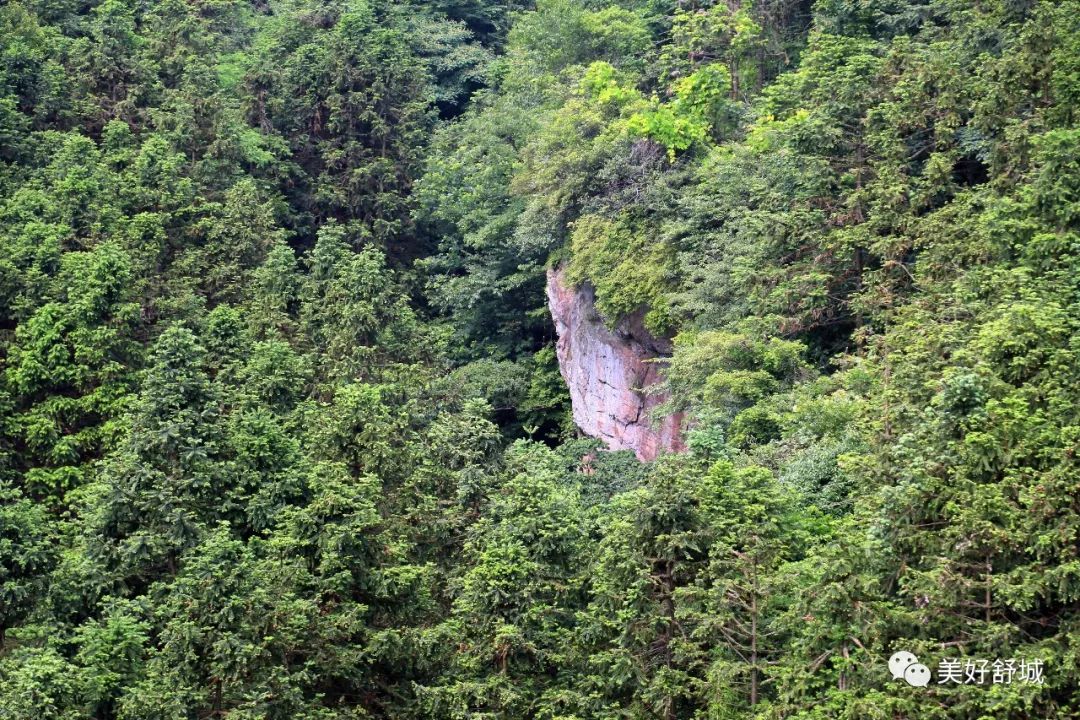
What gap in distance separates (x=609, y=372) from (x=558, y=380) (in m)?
3.43

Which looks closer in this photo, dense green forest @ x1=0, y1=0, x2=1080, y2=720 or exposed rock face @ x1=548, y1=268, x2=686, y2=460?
dense green forest @ x1=0, y1=0, x2=1080, y2=720

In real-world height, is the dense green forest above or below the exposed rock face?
above

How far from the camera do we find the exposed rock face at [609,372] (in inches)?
976

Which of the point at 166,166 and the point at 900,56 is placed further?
the point at 166,166

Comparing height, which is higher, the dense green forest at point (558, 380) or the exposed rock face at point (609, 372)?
the dense green forest at point (558, 380)

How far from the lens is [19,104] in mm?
29703

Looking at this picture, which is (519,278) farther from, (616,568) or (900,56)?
(616,568)

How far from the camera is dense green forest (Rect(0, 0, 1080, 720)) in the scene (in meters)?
12.9

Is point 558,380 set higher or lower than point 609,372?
lower

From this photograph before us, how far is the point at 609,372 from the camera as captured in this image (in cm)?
2628

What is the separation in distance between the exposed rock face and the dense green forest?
91cm

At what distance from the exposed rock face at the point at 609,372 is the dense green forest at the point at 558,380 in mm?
910

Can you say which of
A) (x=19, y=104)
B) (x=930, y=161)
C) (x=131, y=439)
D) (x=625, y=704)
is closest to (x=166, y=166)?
(x=19, y=104)

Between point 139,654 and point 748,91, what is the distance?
58.9 feet
